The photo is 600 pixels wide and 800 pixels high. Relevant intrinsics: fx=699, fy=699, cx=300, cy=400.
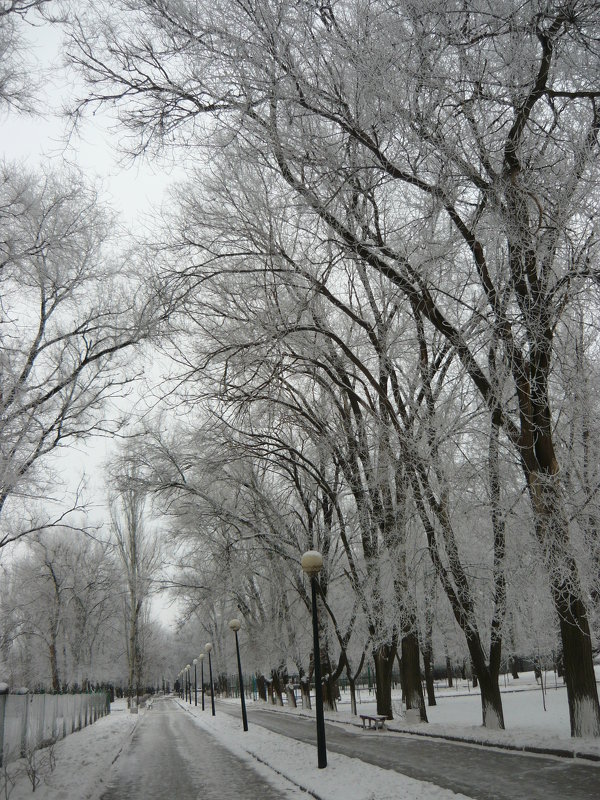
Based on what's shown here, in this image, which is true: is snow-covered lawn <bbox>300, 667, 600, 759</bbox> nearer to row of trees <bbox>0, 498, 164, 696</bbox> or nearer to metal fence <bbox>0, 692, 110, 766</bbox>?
metal fence <bbox>0, 692, 110, 766</bbox>

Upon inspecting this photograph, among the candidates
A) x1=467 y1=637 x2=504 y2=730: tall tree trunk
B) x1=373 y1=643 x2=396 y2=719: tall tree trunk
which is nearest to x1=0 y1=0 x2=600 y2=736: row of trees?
x1=467 y1=637 x2=504 y2=730: tall tree trunk

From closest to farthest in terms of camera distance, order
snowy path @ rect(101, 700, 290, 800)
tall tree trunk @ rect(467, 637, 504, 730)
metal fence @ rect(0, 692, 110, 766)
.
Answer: snowy path @ rect(101, 700, 290, 800) → metal fence @ rect(0, 692, 110, 766) → tall tree trunk @ rect(467, 637, 504, 730)

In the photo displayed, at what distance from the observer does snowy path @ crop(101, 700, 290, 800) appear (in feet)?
33.0

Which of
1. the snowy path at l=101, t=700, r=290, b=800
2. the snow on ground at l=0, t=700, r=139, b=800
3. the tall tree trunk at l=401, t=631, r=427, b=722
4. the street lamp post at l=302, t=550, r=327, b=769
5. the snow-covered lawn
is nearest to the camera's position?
the snow on ground at l=0, t=700, r=139, b=800

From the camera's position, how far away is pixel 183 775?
1255 cm

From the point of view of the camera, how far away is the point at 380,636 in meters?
18.5

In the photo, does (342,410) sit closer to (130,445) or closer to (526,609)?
(130,445)

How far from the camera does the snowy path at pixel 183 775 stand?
10062mm

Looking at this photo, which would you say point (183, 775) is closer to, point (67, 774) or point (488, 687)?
point (67, 774)

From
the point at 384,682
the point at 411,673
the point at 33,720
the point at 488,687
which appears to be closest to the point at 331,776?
the point at 488,687

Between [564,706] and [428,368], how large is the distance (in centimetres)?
1510

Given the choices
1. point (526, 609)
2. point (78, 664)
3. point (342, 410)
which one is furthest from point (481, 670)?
point (78, 664)

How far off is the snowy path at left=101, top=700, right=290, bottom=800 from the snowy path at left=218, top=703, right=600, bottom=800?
7.23ft

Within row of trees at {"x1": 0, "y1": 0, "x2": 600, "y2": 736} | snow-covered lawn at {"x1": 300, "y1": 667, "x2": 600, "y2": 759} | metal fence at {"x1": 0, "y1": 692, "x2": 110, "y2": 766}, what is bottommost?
snow-covered lawn at {"x1": 300, "y1": 667, "x2": 600, "y2": 759}
